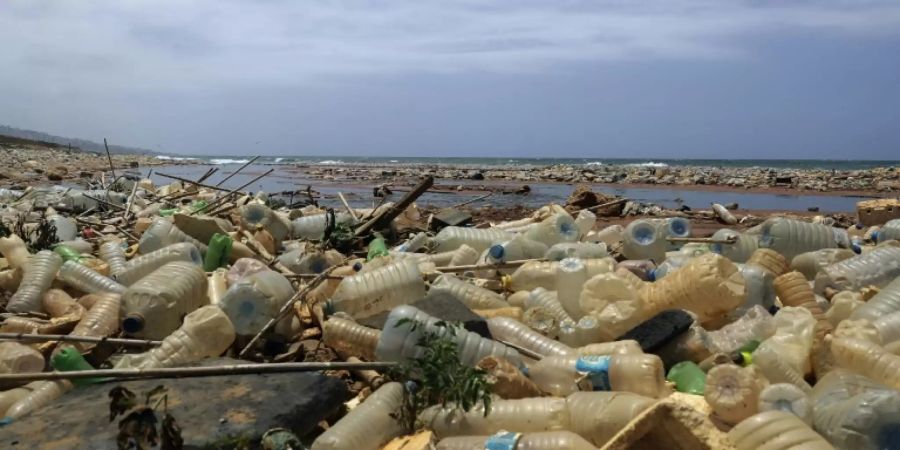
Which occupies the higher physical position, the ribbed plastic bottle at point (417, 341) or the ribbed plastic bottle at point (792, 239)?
the ribbed plastic bottle at point (792, 239)

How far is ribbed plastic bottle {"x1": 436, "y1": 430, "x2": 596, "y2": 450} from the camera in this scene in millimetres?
2605

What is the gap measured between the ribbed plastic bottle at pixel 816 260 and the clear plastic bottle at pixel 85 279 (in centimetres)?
480

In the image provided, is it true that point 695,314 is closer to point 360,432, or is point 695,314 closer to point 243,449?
point 360,432

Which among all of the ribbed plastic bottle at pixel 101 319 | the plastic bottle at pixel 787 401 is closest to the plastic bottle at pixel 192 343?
the ribbed plastic bottle at pixel 101 319

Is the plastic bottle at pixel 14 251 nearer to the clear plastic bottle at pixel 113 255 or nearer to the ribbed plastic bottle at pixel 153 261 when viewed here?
the clear plastic bottle at pixel 113 255

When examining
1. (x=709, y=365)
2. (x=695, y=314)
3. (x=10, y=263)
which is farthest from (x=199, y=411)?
(x=10, y=263)

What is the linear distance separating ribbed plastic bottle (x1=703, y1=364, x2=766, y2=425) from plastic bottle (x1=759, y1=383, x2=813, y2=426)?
6 centimetres

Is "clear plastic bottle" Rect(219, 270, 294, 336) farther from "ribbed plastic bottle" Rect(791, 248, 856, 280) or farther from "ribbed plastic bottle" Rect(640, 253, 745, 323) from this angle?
"ribbed plastic bottle" Rect(791, 248, 856, 280)

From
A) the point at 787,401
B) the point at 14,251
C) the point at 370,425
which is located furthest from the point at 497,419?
the point at 14,251

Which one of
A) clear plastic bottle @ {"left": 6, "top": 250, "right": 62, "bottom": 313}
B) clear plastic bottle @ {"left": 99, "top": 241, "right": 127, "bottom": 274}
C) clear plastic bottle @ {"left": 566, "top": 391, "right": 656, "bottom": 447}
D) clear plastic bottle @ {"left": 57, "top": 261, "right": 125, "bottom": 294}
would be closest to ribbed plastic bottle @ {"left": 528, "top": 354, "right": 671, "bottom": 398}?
clear plastic bottle @ {"left": 566, "top": 391, "right": 656, "bottom": 447}

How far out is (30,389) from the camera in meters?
3.30

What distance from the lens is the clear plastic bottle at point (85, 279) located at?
4.74m

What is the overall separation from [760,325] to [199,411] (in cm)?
272

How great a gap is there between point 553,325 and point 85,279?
3034mm
